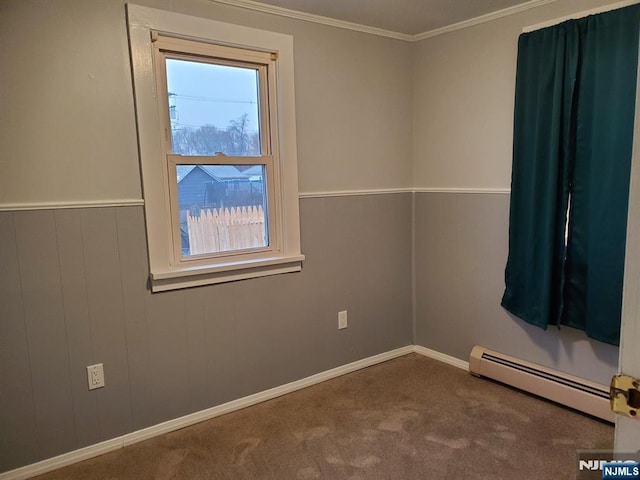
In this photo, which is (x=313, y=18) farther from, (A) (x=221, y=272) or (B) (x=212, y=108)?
(A) (x=221, y=272)

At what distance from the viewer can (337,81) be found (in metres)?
2.91

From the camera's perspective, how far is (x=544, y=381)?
265 centimetres

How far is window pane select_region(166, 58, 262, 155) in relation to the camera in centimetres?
242

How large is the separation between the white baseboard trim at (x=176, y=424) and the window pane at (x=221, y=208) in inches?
35.4

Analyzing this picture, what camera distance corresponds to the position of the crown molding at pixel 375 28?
2510mm

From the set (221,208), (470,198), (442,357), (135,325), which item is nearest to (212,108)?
(221,208)

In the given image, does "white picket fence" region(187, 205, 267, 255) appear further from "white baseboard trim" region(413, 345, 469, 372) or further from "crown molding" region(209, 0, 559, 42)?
"white baseboard trim" region(413, 345, 469, 372)

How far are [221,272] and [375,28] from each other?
1.87 meters

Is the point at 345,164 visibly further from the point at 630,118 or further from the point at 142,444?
the point at 142,444

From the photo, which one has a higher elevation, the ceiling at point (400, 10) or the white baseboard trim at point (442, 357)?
the ceiling at point (400, 10)

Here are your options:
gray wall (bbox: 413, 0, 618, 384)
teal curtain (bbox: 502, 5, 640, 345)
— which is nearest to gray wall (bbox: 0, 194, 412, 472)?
gray wall (bbox: 413, 0, 618, 384)

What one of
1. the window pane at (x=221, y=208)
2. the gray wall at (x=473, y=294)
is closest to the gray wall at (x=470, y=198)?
the gray wall at (x=473, y=294)

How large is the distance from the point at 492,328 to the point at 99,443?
2381mm

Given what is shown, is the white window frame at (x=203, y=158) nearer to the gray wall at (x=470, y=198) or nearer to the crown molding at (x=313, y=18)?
the crown molding at (x=313, y=18)
